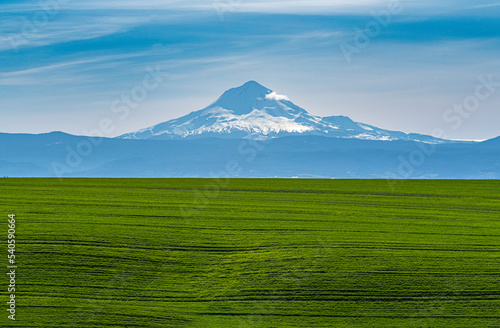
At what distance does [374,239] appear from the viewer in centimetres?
3572

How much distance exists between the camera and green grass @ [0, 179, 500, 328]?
82.5ft

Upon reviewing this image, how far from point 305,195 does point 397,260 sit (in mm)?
29329

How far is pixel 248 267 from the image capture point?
29.9 metres

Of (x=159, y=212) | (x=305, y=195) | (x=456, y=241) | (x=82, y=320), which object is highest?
(x=305, y=195)

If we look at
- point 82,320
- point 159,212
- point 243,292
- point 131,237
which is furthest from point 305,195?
point 82,320

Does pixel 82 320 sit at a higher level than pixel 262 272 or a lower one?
lower

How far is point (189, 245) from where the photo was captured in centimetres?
3388

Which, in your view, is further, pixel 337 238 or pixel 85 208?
pixel 85 208

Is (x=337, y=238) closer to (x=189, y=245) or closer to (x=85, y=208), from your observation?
(x=189, y=245)

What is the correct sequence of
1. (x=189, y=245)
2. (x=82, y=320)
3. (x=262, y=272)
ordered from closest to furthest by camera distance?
(x=82, y=320)
(x=262, y=272)
(x=189, y=245)

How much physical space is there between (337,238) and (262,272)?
8018mm

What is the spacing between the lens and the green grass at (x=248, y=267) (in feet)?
82.5

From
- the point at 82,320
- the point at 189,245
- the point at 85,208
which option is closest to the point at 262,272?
the point at 189,245

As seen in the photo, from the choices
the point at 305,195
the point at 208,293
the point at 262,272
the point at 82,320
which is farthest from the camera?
the point at 305,195
